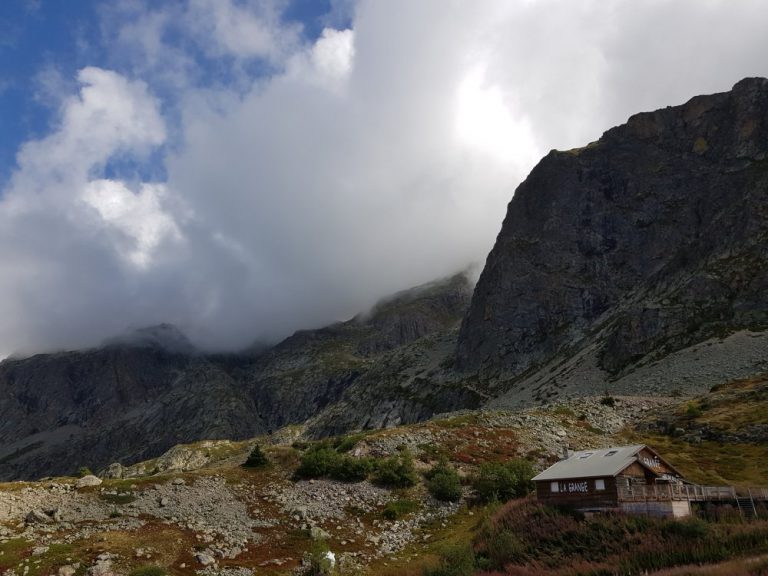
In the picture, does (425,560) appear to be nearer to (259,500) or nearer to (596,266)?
(259,500)

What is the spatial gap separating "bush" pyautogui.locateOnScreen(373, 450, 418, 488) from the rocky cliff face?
80.4 meters

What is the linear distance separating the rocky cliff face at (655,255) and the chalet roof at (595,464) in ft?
268

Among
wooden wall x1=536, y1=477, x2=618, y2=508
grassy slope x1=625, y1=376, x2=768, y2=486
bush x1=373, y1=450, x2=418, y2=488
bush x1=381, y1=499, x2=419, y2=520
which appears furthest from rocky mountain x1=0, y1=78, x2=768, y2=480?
bush x1=381, y1=499, x2=419, y2=520

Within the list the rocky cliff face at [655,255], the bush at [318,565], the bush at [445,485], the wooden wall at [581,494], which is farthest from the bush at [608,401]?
the bush at [318,565]

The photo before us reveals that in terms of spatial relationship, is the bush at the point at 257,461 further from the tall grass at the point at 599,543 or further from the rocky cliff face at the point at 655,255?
the rocky cliff face at the point at 655,255

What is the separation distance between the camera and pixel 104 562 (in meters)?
30.8

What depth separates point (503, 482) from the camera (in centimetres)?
4703

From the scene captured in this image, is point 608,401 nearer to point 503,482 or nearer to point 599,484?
point 503,482

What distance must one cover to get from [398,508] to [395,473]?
5.45 m

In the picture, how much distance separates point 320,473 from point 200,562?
777 inches

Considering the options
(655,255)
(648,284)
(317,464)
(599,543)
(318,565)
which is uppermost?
(655,255)

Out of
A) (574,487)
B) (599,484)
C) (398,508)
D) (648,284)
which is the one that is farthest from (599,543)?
(648,284)

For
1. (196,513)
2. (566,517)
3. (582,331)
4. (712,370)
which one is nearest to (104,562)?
(196,513)

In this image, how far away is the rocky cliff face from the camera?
122 metres
